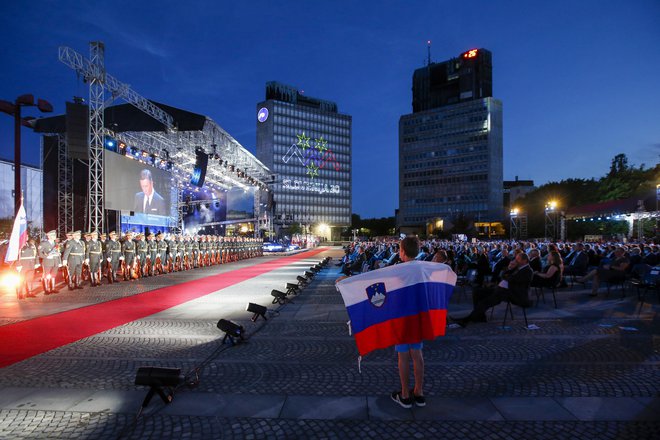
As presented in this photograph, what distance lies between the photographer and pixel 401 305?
410 centimetres

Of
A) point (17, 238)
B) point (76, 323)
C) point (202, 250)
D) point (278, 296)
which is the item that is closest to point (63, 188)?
point (202, 250)

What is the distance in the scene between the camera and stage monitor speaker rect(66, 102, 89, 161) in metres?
16.8

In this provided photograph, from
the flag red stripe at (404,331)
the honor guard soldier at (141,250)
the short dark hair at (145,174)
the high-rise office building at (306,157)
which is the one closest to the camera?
the flag red stripe at (404,331)

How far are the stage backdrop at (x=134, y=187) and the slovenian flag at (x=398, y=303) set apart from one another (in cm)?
1874

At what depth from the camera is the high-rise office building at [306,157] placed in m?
116

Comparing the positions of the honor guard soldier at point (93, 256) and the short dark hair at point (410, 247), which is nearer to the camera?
the short dark hair at point (410, 247)

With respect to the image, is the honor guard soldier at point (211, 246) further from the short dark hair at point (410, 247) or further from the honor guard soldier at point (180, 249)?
the short dark hair at point (410, 247)

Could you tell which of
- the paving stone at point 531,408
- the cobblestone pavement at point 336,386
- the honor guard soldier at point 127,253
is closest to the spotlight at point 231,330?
the cobblestone pavement at point 336,386

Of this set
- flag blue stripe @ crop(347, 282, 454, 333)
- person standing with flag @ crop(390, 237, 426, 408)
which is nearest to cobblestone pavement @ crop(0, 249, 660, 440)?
person standing with flag @ crop(390, 237, 426, 408)

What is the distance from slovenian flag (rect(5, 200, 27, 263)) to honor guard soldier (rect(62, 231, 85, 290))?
149cm

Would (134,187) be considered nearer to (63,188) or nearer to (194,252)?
(194,252)

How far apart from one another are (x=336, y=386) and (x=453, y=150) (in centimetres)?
12031

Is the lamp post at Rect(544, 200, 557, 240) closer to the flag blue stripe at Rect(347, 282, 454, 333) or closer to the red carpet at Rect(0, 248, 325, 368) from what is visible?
the red carpet at Rect(0, 248, 325, 368)

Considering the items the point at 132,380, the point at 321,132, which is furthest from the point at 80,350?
the point at 321,132
